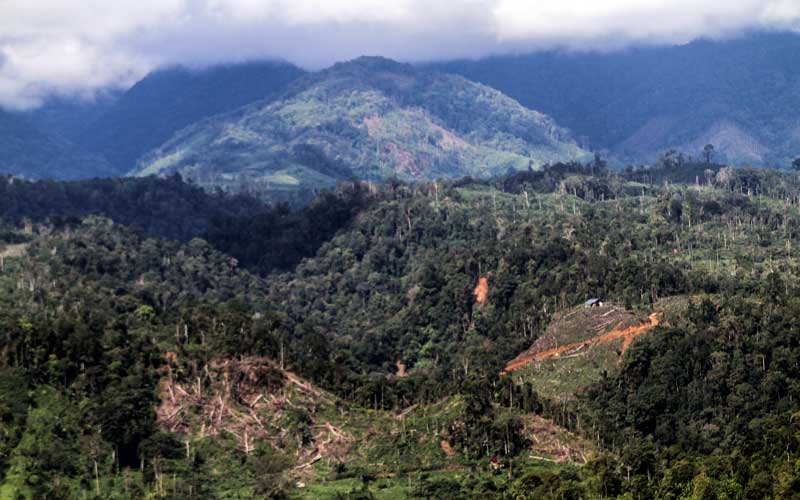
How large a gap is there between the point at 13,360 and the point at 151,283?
A: 53.8 metres

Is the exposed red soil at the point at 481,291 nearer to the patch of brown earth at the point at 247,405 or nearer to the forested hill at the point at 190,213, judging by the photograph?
the forested hill at the point at 190,213

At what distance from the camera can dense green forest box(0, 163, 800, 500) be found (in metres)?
68.8

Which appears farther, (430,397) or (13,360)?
(430,397)

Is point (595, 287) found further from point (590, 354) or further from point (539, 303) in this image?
point (590, 354)

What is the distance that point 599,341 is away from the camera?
9050 cm

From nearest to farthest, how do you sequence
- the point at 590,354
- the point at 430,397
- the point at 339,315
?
the point at 430,397 → the point at 590,354 → the point at 339,315

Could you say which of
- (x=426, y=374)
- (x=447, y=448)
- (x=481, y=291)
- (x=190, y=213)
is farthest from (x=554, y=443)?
(x=190, y=213)

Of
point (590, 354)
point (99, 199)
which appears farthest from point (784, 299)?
point (99, 199)

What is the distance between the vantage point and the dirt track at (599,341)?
3500 inches

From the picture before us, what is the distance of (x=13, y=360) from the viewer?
7650 cm

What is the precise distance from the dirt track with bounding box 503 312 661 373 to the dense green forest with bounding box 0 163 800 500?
1010mm

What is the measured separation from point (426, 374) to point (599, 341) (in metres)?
16.9

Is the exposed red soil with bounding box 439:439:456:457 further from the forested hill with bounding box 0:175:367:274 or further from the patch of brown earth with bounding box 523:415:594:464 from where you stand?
the forested hill with bounding box 0:175:367:274

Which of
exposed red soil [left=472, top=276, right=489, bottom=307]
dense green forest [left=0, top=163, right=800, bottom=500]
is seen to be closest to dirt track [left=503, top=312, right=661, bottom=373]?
dense green forest [left=0, top=163, right=800, bottom=500]
